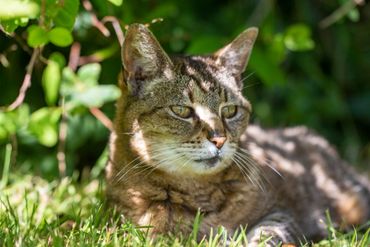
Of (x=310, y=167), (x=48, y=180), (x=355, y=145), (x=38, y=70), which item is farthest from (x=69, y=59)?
(x=355, y=145)

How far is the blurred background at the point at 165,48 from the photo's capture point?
3.41 meters

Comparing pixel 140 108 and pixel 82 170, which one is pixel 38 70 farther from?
pixel 140 108

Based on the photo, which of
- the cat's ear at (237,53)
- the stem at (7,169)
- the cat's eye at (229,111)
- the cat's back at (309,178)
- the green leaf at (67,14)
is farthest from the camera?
the stem at (7,169)

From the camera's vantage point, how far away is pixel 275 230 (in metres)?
2.99

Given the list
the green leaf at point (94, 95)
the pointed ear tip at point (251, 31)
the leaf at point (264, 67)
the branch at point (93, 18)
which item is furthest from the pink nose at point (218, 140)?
the leaf at point (264, 67)

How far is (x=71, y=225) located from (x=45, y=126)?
61cm

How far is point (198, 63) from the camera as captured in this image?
3.12m

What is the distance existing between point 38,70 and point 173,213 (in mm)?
1729

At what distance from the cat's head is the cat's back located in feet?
1.37

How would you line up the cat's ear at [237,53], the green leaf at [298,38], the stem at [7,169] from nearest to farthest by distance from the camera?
the cat's ear at [237,53], the stem at [7,169], the green leaf at [298,38]

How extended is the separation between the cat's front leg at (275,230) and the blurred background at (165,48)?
2.49 ft

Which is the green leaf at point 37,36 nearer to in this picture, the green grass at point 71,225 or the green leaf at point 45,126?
the green leaf at point 45,126

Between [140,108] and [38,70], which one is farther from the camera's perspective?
[38,70]

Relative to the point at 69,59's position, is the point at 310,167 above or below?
below
